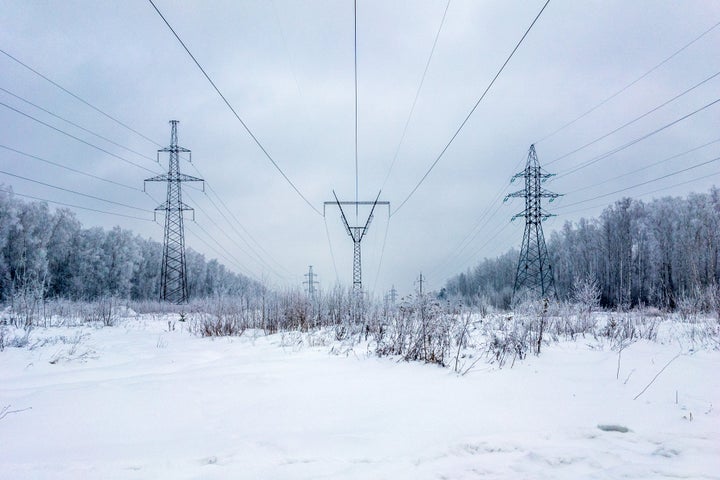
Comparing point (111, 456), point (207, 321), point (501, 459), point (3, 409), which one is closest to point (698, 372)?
point (501, 459)

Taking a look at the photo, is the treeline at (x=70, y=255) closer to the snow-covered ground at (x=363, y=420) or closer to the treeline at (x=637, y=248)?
the snow-covered ground at (x=363, y=420)

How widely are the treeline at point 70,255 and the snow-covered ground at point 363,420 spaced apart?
27427 millimetres

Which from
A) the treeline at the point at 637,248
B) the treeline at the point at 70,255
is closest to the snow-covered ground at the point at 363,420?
the treeline at the point at 70,255

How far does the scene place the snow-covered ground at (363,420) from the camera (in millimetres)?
2332

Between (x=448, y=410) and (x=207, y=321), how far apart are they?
8.37m

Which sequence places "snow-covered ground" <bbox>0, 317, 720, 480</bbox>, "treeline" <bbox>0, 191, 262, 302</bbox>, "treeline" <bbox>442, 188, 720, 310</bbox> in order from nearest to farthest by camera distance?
"snow-covered ground" <bbox>0, 317, 720, 480</bbox>, "treeline" <bbox>442, 188, 720, 310</bbox>, "treeline" <bbox>0, 191, 262, 302</bbox>

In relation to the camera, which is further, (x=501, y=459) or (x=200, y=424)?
(x=200, y=424)

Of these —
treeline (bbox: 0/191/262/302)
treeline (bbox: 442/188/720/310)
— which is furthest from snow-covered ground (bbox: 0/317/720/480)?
treeline (bbox: 442/188/720/310)

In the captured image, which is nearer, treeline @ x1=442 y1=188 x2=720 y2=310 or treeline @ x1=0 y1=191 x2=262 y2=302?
treeline @ x1=442 y1=188 x2=720 y2=310

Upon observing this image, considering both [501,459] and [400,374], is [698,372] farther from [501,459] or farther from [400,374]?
[501,459]

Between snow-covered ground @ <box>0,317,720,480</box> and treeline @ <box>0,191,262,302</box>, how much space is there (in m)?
27.4

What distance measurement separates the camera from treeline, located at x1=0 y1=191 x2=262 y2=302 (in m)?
37.3

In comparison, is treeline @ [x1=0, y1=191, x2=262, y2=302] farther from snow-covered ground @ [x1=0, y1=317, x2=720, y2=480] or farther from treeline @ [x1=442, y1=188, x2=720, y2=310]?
treeline @ [x1=442, y1=188, x2=720, y2=310]

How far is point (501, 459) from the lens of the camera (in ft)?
7.97
